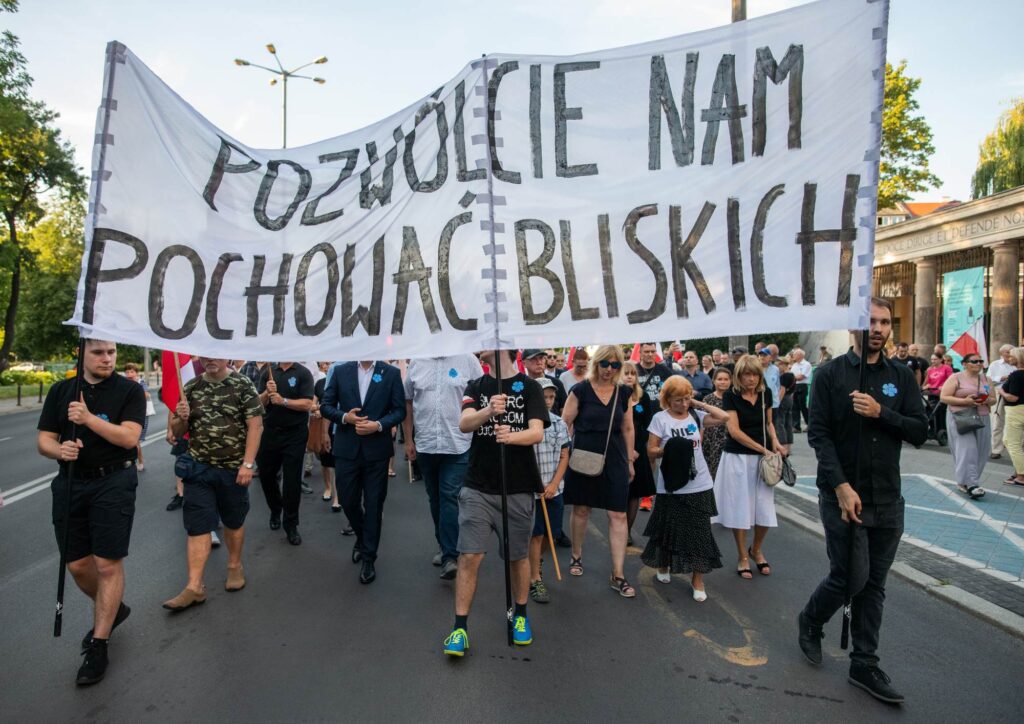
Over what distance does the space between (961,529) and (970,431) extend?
2.36m

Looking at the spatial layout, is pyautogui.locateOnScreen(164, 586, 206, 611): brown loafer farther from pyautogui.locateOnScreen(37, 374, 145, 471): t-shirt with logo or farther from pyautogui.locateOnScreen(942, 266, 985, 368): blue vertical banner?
pyautogui.locateOnScreen(942, 266, 985, 368): blue vertical banner

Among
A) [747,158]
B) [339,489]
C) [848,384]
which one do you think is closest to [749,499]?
[848,384]

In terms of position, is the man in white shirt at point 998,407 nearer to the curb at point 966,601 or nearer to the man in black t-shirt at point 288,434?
the curb at point 966,601

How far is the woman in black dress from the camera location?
599 cm

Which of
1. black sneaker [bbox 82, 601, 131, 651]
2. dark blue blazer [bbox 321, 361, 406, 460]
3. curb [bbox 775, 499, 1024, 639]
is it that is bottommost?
curb [bbox 775, 499, 1024, 639]

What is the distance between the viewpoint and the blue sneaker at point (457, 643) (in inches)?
154

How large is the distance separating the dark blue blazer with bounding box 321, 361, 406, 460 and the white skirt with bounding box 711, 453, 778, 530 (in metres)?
2.95

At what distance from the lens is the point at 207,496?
4.98m

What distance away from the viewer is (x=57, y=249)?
145 ft

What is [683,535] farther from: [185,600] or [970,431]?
[970,431]

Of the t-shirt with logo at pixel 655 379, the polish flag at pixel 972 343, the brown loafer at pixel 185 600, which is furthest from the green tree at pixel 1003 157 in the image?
the brown loafer at pixel 185 600

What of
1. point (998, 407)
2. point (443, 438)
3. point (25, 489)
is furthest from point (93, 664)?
point (998, 407)

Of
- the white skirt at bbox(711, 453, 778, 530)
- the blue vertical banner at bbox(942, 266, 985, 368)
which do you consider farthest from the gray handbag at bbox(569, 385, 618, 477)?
the blue vertical banner at bbox(942, 266, 985, 368)

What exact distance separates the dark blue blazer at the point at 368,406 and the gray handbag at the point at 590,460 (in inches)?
61.8
